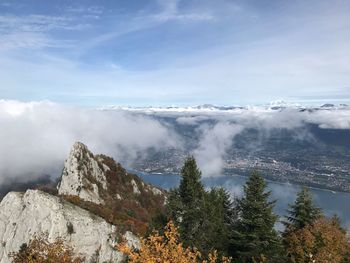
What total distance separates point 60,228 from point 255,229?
1021 inches

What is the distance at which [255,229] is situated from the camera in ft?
133

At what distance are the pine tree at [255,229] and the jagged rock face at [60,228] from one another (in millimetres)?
17164

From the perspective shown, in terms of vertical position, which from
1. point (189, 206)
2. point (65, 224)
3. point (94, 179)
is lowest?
point (65, 224)

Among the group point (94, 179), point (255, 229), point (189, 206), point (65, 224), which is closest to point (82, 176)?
point (94, 179)

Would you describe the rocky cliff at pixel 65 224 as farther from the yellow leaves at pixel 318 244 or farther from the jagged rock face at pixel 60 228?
the yellow leaves at pixel 318 244

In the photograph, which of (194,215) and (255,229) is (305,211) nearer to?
(255,229)

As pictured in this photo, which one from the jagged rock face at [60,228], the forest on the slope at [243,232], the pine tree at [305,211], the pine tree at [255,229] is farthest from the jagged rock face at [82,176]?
the pine tree at [305,211]

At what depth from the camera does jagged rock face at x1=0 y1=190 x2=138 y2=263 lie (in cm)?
5056

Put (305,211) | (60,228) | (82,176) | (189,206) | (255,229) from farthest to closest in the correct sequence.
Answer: (82,176), (60,228), (305,211), (189,206), (255,229)

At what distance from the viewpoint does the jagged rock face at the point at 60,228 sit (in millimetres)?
50562

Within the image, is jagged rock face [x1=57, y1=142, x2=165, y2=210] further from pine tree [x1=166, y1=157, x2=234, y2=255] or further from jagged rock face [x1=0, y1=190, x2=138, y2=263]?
pine tree [x1=166, y1=157, x2=234, y2=255]

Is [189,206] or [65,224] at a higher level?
[189,206]

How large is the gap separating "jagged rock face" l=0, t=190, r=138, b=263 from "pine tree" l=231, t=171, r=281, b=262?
17164 mm

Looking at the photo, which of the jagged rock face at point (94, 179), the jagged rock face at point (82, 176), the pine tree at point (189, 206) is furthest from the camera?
the jagged rock face at point (94, 179)
